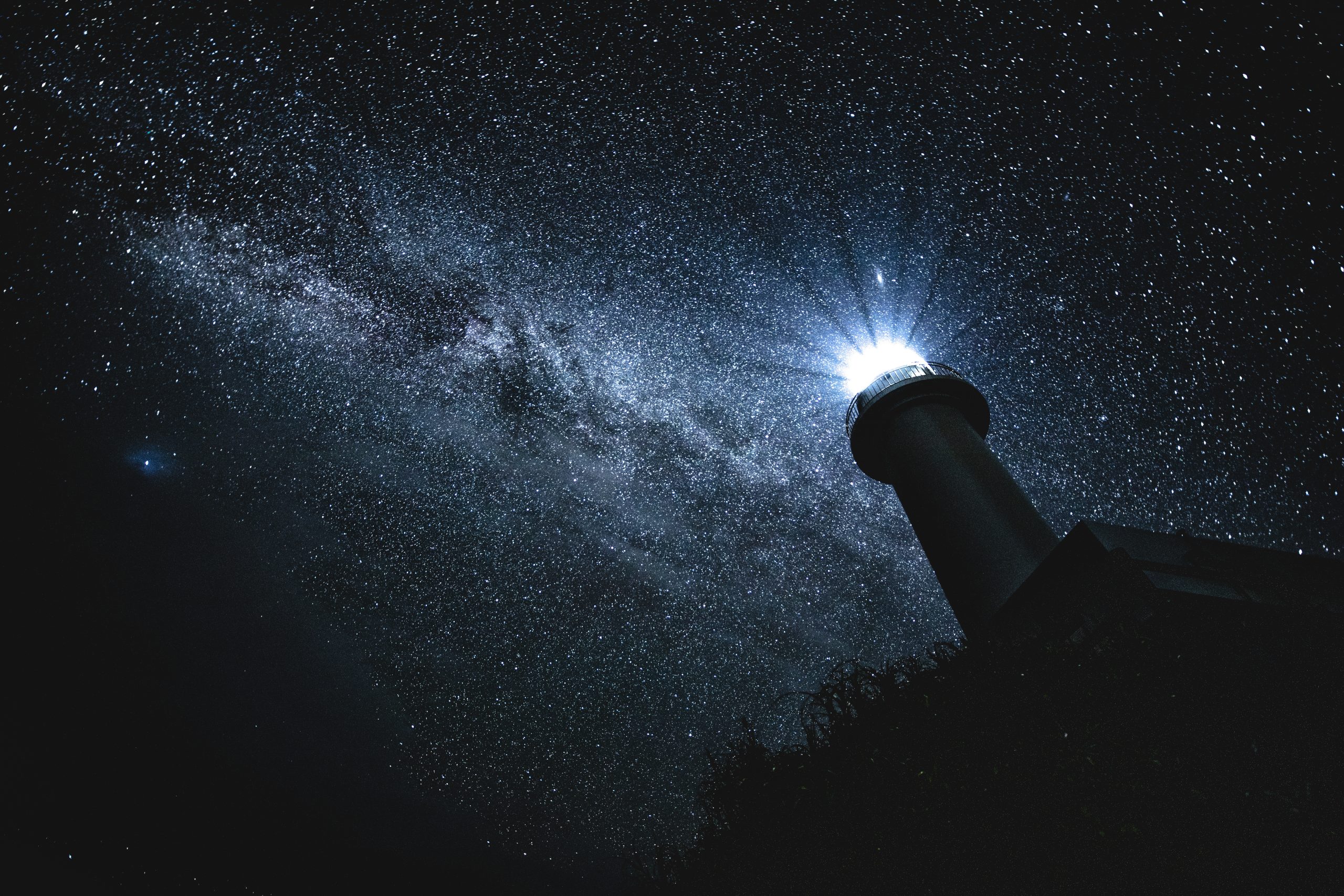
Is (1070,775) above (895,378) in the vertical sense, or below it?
below

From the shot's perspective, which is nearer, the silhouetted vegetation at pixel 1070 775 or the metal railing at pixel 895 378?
the silhouetted vegetation at pixel 1070 775

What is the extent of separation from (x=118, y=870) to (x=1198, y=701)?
179 ft

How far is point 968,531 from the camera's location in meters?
9.62

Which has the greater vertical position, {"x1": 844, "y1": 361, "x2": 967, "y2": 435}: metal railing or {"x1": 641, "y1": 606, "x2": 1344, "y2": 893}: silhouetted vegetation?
{"x1": 844, "y1": 361, "x2": 967, "y2": 435}: metal railing

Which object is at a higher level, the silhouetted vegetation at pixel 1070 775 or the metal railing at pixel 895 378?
the metal railing at pixel 895 378

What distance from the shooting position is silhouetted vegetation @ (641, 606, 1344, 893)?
3.47 m

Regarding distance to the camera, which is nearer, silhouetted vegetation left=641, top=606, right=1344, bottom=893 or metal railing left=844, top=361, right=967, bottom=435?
silhouetted vegetation left=641, top=606, right=1344, bottom=893

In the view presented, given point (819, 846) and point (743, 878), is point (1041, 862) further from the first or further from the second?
point (743, 878)

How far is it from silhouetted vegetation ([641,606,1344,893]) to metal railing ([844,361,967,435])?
7607mm

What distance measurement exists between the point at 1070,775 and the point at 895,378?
9968mm

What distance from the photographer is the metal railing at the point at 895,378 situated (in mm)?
12477

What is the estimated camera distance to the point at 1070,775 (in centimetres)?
370

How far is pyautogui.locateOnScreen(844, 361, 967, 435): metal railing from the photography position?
491 inches

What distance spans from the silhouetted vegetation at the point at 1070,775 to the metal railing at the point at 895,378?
7607mm
